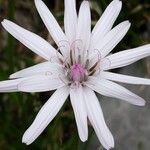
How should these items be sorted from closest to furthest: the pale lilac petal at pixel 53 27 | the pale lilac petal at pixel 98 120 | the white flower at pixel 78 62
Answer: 1. the pale lilac petal at pixel 98 120
2. the white flower at pixel 78 62
3. the pale lilac petal at pixel 53 27

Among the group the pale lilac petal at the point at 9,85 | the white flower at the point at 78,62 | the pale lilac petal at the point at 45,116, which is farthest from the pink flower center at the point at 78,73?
the pale lilac petal at the point at 9,85

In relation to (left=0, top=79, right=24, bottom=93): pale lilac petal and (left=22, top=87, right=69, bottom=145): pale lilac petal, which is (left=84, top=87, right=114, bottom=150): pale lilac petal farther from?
(left=0, top=79, right=24, bottom=93): pale lilac petal

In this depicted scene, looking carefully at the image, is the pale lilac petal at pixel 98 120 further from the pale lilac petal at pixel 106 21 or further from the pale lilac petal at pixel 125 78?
the pale lilac petal at pixel 106 21

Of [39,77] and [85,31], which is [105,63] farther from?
[39,77]

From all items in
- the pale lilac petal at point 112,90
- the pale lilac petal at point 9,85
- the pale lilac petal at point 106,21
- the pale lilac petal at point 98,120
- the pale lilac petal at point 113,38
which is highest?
the pale lilac petal at point 106,21

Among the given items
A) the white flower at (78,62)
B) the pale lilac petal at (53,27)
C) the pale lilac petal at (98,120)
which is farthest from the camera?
the pale lilac petal at (53,27)

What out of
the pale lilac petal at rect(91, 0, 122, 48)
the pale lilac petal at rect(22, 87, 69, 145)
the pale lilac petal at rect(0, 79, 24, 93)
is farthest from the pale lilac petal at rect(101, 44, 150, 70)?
the pale lilac petal at rect(0, 79, 24, 93)
